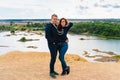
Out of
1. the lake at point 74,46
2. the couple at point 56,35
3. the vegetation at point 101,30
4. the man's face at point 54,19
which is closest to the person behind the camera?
the man's face at point 54,19

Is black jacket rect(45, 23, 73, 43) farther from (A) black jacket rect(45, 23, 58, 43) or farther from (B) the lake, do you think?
(B) the lake

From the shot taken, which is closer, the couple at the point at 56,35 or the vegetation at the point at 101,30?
the couple at the point at 56,35

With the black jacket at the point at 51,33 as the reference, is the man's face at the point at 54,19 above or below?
above

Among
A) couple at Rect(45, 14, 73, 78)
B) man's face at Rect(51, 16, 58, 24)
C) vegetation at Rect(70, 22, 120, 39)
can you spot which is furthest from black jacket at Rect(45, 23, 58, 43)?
vegetation at Rect(70, 22, 120, 39)

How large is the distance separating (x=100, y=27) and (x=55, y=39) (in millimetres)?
83031

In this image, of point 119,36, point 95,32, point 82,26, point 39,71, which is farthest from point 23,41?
point 39,71

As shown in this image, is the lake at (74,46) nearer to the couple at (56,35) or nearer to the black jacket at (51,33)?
the couple at (56,35)

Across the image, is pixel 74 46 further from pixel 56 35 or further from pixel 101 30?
pixel 56 35

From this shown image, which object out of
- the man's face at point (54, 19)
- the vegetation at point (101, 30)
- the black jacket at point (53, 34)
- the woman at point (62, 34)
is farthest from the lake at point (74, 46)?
the man's face at point (54, 19)

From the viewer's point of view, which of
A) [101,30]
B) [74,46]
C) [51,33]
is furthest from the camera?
[101,30]

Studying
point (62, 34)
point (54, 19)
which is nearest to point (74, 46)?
point (62, 34)

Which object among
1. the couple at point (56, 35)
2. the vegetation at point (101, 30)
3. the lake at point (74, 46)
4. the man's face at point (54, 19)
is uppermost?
the man's face at point (54, 19)

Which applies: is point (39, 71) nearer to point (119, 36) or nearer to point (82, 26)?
point (119, 36)

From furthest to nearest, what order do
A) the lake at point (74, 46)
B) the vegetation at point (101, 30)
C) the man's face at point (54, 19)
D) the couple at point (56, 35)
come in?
the vegetation at point (101, 30)
the lake at point (74, 46)
the couple at point (56, 35)
the man's face at point (54, 19)
